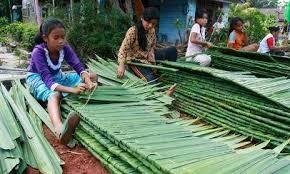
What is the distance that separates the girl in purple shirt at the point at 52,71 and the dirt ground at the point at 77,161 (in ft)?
0.77

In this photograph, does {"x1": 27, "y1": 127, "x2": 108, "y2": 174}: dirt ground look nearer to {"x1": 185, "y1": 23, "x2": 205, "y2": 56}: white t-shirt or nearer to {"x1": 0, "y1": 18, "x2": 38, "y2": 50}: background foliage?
{"x1": 185, "y1": 23, "x2": 205, "y2": 56}: white t-shirt

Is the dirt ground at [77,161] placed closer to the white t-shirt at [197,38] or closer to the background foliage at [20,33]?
the white t-shirt at [197,38]

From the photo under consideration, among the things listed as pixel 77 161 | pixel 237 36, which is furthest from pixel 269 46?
pixel 77 161

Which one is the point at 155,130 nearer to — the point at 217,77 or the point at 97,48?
the point at 217,77

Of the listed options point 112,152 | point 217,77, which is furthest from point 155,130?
point 217,77

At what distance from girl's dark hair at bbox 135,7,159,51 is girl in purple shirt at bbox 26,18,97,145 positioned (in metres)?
1.30

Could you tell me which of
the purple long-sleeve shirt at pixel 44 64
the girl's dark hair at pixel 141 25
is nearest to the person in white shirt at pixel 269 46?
the girl's dark hair at pixel 141 25

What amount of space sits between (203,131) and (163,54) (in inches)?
103

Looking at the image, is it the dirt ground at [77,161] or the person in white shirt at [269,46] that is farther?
the person in white shirt at [269,46]

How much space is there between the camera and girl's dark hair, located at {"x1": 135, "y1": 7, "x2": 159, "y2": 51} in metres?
5.35

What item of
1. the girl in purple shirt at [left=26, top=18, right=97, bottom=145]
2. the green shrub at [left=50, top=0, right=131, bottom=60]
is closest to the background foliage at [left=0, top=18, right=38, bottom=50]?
the green shrub at [left=50, top=0, right=131, bottom=60]

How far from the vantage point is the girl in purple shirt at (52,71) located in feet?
13.1

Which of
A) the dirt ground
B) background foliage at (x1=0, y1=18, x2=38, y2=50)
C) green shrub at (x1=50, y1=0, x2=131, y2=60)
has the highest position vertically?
green shrub at (x1=50, y1=0, x2=131, y2=60)

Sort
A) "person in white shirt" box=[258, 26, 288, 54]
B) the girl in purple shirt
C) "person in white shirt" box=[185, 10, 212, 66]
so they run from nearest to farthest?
1. the girl in purple shirt
2. "person in white shirt" box=[185, 10, 212, 66]
3. "person in white shirt" box=[258, 26, 288, 54]
